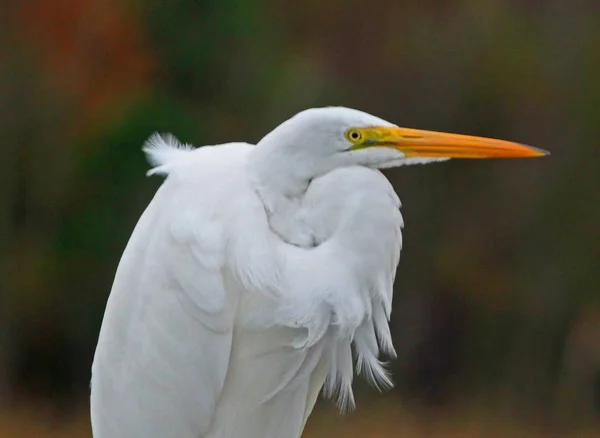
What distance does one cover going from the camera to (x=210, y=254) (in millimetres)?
1035

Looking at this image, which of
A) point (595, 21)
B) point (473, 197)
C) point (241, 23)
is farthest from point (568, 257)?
point (241, 23)

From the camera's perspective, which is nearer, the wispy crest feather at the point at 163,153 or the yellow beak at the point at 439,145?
the yellow beak at the point at 439,145

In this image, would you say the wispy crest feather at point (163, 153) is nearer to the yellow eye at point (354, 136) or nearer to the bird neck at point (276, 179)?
the bird neck at point (276, 179)

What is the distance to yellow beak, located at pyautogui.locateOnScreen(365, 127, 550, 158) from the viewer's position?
0.99m

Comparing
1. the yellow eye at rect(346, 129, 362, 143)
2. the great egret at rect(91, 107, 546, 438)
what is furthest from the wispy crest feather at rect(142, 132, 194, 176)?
the yellow eye at rect(346, 129, 362, 143)

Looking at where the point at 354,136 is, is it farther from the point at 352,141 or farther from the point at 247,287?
the point at 247,287

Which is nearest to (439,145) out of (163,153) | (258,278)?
(258,278)

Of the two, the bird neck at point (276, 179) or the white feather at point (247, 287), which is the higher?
the bird neck at point (276, 179)

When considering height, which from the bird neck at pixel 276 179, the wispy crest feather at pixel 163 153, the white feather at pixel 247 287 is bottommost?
the white feather at pixel 247 287

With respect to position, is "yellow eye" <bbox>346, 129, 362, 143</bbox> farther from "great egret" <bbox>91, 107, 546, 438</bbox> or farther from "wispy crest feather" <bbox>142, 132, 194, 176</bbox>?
"wispy crest feather" <bbox>142, 132, 194, 176</bbox>

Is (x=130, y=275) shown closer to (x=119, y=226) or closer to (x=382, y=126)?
(x=382, y=126)

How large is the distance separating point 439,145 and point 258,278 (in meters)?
0.28

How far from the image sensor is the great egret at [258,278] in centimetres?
99

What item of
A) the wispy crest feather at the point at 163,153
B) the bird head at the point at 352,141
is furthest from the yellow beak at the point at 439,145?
the wispy crest feather at the point at 163,153
